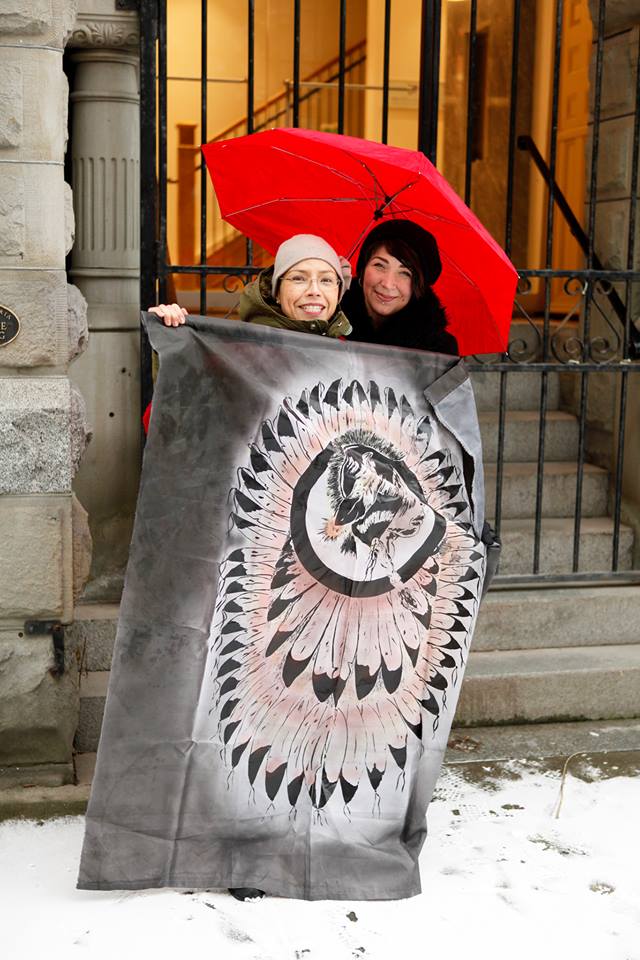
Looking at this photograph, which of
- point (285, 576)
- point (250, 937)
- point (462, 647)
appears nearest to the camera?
point (250, 937)

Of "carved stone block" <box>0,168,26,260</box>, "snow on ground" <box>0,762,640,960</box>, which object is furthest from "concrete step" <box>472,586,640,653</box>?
"carved stone block" <box>0,168,26,260</box>

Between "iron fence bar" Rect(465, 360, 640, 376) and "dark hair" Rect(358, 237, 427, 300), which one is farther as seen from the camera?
"iron fence bar" Rect(465, 360, 640, 376)

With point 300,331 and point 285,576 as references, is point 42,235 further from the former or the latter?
point 285,576

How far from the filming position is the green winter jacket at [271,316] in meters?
3.40

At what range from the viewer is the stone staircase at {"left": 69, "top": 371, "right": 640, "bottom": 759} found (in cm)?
452

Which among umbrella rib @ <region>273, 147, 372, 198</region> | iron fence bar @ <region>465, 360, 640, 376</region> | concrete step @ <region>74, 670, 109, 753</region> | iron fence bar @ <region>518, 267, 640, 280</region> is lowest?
concrete step @ <region>74, 670, 109, 753</region>

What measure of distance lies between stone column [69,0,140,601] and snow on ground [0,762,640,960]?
1310 mm

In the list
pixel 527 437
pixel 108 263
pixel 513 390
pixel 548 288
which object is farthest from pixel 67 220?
pixel 513 390

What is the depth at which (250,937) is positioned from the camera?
309 cm

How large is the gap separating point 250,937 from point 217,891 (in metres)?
0.25

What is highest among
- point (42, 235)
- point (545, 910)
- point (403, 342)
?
point (42, 235)

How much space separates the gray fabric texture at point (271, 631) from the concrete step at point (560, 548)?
1893mm

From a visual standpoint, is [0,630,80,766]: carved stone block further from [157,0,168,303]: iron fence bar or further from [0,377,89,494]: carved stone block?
[157,0,168,303]: iron fence bar

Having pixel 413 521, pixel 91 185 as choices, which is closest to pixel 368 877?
pixel 413 521
